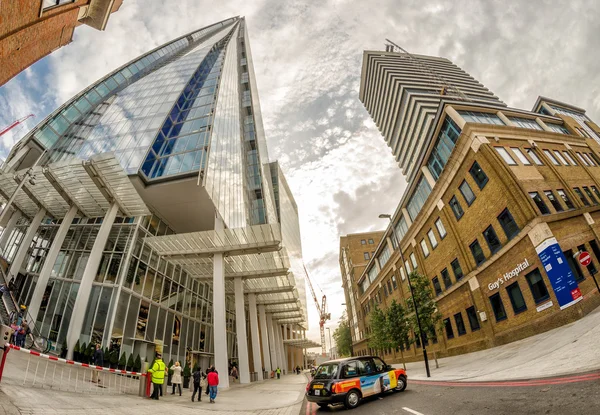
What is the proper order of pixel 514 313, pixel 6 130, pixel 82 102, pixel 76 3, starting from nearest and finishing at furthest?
pixel 76 3 → pixel 514 313 → pixel 6 130 → pixel 82 102

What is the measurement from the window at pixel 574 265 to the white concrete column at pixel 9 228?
132ft

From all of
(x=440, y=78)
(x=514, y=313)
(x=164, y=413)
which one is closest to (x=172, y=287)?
(x=164, y=413)

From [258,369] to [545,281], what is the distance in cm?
2717

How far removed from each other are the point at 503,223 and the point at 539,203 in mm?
2219

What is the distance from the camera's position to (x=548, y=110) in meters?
35.1

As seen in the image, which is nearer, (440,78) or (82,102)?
(82,102)

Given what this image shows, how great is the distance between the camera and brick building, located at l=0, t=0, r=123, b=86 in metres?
8.22

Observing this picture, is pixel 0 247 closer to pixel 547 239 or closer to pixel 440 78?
pixel 547 239

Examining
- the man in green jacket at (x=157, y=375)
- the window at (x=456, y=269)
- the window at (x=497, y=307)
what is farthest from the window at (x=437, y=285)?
the man in green jacket at (x=157, y=375)

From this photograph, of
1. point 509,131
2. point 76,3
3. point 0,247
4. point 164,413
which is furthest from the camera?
point 0,247

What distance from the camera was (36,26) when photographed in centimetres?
937

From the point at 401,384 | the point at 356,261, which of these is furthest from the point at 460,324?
the point at 356,261

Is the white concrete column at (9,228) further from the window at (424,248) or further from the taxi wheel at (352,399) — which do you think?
the window at (424,248)

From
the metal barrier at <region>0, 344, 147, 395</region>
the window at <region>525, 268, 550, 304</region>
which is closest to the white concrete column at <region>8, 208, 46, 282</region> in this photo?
the metal barrier at <region>0, 344, 147, 395</region>
